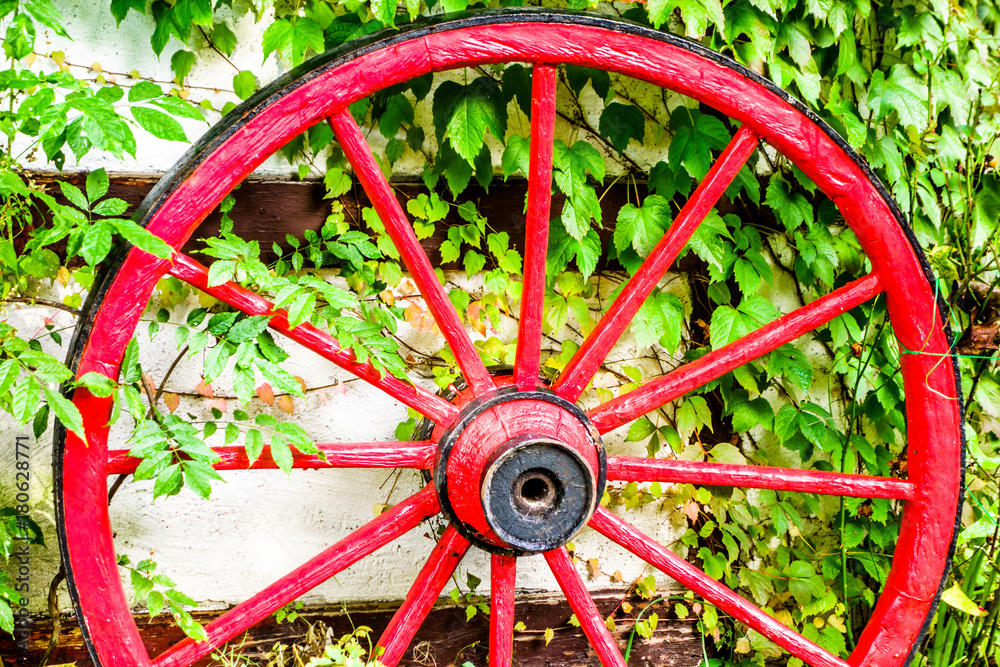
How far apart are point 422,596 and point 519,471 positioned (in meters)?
0.42

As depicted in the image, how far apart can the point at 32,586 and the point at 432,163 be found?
1.48m

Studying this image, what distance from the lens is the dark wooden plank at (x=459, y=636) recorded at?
163cm

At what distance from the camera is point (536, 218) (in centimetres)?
120

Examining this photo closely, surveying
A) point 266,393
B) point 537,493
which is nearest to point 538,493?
point 537,493

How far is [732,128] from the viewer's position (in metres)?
1.72

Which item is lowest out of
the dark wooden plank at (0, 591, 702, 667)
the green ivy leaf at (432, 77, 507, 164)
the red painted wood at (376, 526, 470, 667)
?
the dark wooden plank at (0, 591, 702, 667)

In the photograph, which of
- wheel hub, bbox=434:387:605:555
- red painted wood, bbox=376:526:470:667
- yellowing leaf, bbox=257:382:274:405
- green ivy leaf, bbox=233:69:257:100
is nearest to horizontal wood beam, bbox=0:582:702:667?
red painted wood, bbox=376:526:470:667

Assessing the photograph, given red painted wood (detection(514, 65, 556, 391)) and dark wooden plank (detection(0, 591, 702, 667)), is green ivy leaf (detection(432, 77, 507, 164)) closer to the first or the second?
red painted wood (detection(514, 65, 556, 391))

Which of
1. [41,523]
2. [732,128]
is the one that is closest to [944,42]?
[732,128]

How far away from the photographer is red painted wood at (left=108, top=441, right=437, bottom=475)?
1.17 m

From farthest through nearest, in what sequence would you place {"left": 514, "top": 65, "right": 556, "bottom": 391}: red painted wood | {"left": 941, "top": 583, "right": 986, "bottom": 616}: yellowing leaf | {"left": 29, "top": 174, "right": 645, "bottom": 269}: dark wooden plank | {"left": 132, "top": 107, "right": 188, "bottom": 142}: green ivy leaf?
{"left": 29, "top": 174, "right": 645, "bottom": 269}: dark wooden plank → {"left": 941, "top": 583, "right": 986, "bottom": 616}: yellowing leaf → {"left": 514, "top": 65, "right": 556, "bottom": 391}: red painted wood → {"left": 132, "top": 107, "right": 188, "bottom": 142}: green ivy leaf

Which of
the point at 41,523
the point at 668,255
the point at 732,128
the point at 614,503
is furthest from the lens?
the point at 614,503

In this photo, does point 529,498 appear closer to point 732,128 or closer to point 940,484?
point 940,484

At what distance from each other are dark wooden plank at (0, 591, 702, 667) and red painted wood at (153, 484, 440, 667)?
474 millimetres
